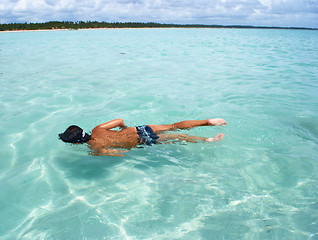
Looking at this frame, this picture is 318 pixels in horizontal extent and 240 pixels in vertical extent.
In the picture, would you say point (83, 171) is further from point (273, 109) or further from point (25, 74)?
point (25, 74)

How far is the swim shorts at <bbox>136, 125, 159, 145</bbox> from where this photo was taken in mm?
3977

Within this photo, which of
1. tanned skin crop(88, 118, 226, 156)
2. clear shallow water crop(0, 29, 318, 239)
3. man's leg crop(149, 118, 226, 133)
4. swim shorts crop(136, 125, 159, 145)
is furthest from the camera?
man's leg crop(149, 118, 226, 133)

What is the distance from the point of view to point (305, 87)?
27.0 ft

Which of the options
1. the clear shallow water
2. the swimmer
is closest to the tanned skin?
the swimmer

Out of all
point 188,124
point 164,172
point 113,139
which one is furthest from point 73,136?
point 188,124

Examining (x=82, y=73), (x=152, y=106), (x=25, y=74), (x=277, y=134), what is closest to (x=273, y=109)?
(x=277, y=134)

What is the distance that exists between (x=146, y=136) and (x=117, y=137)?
481 mm

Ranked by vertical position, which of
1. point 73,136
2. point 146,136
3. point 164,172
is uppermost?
point 73,136

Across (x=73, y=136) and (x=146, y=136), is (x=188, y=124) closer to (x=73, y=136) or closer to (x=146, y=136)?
(x=146, y=136)

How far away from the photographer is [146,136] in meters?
4.00

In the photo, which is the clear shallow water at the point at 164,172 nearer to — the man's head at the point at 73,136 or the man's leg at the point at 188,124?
the man's leg at the point at 188,124

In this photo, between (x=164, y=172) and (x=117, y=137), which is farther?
(x=117, y=137)

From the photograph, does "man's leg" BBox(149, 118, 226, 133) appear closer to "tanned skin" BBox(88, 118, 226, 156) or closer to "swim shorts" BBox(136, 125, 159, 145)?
"tanned skin" BBox(88, 118, 226, 156)

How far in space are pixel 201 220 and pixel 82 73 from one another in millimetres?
9199
